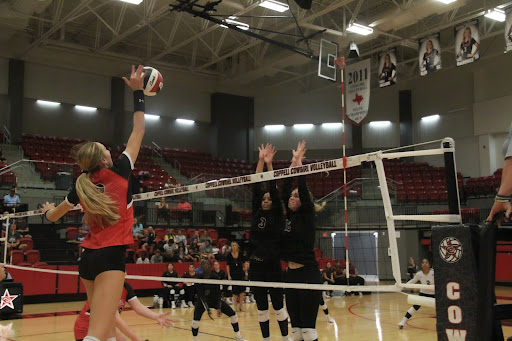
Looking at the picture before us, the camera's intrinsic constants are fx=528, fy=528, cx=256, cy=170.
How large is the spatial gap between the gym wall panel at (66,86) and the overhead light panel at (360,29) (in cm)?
1254

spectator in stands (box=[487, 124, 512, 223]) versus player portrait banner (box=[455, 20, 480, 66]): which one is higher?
player portrait banner (box=[455, 20, 480, 66])

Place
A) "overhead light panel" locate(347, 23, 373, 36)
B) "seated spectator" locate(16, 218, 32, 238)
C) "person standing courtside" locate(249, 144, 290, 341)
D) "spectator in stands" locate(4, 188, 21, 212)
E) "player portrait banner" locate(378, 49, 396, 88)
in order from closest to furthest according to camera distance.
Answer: "person standing courtside" locate(249, 144, 290, 341) < "seated spectator" locate(16, 218, 32, 238) < "spectator in stands" locate(4, 188, 21, 212) < "overhead light panel" locate(347, 23, 373, 36) < "player portrait banner" locate(378, 49, 396, 88)

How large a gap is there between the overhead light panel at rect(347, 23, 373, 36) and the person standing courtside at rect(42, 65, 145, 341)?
56.8 ft

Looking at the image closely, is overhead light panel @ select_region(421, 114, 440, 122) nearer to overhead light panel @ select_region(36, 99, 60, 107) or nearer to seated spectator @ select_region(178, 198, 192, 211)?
seated spectator @ select_region(178, 198, 192, 211)

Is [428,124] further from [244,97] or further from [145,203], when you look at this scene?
[145,203]

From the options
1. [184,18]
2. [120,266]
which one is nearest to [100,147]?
[120,266]

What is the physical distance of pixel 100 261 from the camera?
318cm

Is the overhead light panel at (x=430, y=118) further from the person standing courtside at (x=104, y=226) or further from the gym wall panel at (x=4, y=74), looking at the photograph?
the person standing courtside at (x=104, y=226)

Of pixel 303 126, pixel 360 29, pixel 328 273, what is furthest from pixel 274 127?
pixel 328 273

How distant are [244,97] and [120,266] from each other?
1050 inches

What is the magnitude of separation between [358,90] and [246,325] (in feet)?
32.8

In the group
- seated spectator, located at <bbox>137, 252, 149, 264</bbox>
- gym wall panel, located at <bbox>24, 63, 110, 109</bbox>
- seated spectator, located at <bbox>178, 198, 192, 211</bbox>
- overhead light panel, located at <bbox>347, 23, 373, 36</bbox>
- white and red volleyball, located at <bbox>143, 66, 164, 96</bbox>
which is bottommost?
seated spectator, located at <bbox>137, 252, 149, 264</bbox>

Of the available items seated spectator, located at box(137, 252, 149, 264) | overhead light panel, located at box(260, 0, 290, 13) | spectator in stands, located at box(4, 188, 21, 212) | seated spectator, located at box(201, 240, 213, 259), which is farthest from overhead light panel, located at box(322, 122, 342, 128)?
spectator in stands, located at box(4, 188, 21, 212)

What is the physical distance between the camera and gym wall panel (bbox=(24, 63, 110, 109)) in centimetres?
2392
